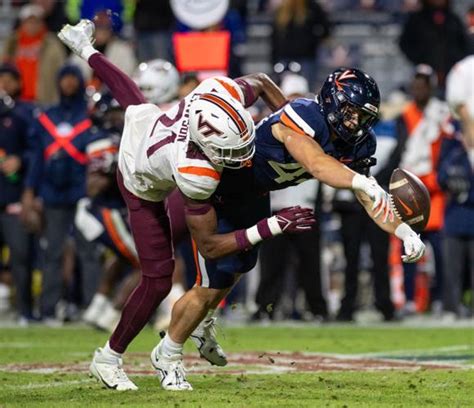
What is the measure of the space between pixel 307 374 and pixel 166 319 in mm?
3444

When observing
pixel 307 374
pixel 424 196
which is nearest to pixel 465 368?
pixel 307 374

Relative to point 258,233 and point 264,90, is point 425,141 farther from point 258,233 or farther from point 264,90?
point 258,233

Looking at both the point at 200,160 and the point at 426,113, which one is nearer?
the point at 200,160

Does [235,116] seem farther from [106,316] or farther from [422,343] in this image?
[106,316]

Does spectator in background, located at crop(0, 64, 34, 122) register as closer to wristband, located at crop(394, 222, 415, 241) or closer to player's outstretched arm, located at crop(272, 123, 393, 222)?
player's outstretched arm, located at crop(272, 123, 393, 222)

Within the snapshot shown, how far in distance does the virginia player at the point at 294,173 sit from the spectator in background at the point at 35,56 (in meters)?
7.34

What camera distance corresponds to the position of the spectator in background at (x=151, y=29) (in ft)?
46.1

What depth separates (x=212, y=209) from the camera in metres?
6.61

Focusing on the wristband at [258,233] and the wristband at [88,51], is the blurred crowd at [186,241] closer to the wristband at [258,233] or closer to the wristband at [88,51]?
the wristband at [88,51]

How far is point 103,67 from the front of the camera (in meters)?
7.53

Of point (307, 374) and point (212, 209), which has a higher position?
point (212, 209)

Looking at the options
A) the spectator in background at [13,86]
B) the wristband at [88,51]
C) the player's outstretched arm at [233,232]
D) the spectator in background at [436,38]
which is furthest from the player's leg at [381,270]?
the player's outstretched arm at [233,232]

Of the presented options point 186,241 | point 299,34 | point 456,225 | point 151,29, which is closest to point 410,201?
point 186,241

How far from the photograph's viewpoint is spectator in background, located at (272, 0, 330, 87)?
45.4ft
